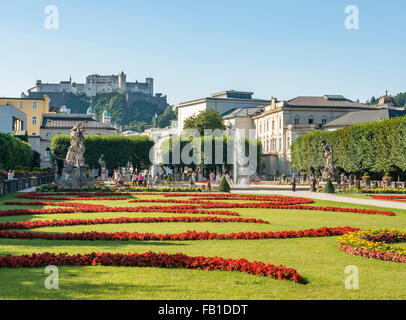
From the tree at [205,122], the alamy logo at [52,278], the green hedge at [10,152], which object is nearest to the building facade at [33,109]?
the tree at [205,122]

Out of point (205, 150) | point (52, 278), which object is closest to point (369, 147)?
point (205, 150)

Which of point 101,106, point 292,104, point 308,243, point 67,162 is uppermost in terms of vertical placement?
point 101,106

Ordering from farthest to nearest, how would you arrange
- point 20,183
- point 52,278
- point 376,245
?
point 20,183 → point 376,245 → point 52,278

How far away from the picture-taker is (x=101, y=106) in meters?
197

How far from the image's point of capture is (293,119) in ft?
274

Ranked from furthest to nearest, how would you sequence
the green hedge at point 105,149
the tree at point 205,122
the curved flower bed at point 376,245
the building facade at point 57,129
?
the building facade at point 57,129 → the tree at point 205,122 → the green hedge at point 105,149 → the curved flower bed at point 376,245

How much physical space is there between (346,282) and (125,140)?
2735 inches

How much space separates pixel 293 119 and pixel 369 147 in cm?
3212

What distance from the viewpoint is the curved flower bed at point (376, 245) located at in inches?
402

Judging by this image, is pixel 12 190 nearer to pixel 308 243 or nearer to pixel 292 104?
pixel 308 243

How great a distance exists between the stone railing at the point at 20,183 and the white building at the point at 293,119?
131 ft

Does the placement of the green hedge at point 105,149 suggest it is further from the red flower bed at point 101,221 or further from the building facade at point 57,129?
the red flower bed at point 101,221

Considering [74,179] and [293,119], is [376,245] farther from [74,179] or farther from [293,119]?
[293,119]
